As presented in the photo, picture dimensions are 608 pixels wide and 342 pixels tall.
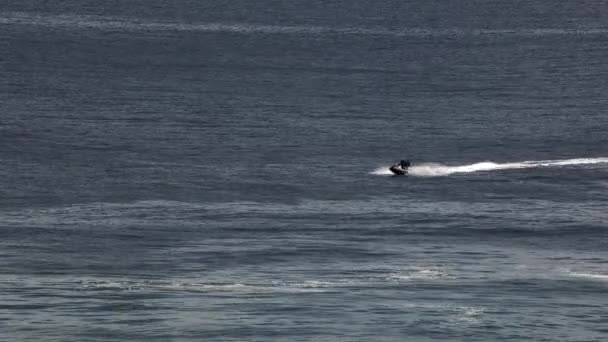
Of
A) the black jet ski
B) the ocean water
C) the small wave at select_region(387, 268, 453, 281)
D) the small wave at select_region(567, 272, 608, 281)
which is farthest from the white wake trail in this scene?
the small wave at select_region(567, 272, 608, 281)

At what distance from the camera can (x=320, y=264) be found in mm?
148250

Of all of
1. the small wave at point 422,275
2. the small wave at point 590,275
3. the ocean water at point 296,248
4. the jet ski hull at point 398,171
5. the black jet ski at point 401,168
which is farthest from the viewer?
the black jet ski at point 401,168

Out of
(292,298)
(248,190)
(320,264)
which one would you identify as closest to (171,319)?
(292,298)

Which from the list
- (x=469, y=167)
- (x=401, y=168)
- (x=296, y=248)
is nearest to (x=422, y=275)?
(x=296, y=248)

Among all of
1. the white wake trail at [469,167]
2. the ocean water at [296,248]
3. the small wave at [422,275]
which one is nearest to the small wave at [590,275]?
the ocean water at [296,248]

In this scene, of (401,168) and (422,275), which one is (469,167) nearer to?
(401,168)

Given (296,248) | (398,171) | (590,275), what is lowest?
(590,275)

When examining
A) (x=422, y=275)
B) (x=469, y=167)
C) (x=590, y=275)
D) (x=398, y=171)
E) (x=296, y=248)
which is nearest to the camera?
(x=422, y=275)

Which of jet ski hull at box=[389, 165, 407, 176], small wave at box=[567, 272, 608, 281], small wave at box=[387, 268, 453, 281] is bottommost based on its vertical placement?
small wave at box=[567, 272, 608, 281]

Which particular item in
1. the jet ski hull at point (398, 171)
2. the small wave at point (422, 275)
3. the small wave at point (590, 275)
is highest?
the jet ski hull at point (398, 171)

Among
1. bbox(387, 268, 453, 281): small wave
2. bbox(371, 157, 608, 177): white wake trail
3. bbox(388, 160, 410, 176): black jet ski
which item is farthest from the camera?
bbox(371, 157, 608, 177): white wake trail

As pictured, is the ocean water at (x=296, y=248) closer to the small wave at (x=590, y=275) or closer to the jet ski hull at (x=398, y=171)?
the small wave at (x=590, y=275)

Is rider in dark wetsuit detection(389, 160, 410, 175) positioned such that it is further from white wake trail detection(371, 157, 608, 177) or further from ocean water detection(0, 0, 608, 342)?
white wake trail detection(371, 157, 608, 177)

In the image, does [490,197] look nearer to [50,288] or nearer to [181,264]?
[181,264]
